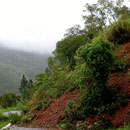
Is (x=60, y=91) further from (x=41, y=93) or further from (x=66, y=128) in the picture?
(x=66, y=128)

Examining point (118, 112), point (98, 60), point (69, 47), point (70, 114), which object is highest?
point (69, 47)

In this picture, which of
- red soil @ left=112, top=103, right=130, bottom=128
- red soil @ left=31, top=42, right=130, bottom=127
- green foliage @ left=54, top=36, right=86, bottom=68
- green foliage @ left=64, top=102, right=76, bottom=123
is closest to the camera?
red soil @ left=112, top=103, right=130, bottom=128

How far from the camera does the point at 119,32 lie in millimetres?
11586

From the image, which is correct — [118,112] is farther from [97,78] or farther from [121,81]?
[121,81]

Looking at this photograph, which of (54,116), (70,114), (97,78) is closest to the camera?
(97,78)

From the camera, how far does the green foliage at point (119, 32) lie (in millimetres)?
11214

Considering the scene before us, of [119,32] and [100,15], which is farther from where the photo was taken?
[100,15]

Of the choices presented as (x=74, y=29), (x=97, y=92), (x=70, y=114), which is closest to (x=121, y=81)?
(x=97, y=92)

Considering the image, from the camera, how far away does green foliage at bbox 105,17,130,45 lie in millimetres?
11214

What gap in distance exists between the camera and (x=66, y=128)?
25.2ft

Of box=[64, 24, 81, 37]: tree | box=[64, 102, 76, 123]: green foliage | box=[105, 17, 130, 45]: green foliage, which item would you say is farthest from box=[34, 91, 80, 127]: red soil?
box=[64, 24, 81, 37]: tree

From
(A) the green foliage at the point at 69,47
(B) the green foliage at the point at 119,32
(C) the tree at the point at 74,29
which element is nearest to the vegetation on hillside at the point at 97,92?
(B) the green foliage at the point at 119,32

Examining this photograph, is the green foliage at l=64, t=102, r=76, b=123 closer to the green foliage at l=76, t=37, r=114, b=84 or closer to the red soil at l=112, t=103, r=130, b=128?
the green foliage at l=76, t=37, r=114, b=84

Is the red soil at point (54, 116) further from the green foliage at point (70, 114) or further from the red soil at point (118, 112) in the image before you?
the green foliage at point (70, 114)
